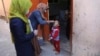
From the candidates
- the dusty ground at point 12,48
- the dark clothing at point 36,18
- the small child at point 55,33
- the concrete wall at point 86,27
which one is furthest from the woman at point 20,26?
the dusty ground at point 12,48

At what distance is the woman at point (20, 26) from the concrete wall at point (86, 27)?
3.82 ft

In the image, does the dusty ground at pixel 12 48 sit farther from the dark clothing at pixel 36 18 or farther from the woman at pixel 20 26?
the woman at pixel 20 26

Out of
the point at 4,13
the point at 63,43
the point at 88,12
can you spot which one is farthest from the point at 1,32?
the point at 88,12

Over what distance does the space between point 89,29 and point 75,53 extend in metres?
0.62

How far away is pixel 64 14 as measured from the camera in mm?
6930

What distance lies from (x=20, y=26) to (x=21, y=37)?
0.46ft

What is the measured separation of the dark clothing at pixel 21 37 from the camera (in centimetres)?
319

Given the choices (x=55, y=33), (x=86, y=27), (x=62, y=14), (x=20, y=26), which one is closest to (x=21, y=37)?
(x=20, y=26)

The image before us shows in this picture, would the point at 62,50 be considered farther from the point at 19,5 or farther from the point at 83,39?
the point at 19,5

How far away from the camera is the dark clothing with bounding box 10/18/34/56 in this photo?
3.19 m

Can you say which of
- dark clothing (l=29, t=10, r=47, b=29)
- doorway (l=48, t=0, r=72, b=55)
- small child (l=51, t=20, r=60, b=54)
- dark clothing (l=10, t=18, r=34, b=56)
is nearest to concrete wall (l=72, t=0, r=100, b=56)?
small child (l=51, t=20, r=60, b=54)

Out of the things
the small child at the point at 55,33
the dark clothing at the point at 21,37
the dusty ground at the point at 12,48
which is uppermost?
the dark clothing at the point at 21,37

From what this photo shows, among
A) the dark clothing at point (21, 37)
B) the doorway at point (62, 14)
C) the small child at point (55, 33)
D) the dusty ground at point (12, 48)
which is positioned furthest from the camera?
the doorway at point (62, 14)

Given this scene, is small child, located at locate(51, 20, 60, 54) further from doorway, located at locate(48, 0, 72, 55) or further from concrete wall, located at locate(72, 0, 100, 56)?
doorway, located at locate(48, 0, 72, 55)
